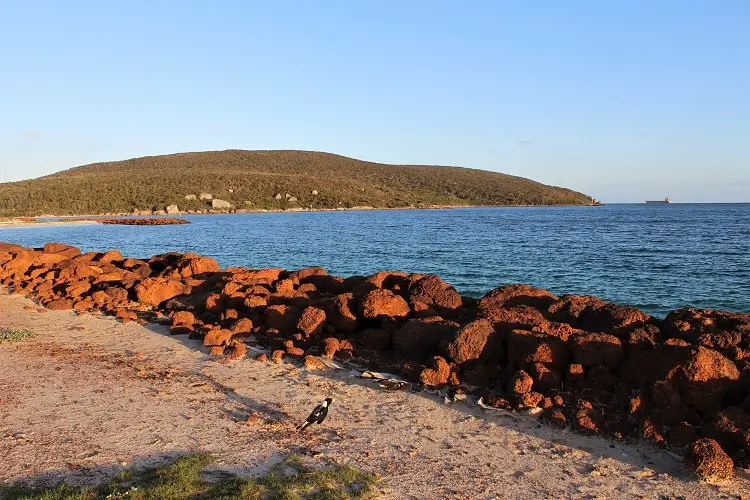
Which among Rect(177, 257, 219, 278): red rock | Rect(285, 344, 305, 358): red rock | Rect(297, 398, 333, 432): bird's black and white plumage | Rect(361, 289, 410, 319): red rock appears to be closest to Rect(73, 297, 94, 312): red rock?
Rect(177, 257, 219, 278): red rock

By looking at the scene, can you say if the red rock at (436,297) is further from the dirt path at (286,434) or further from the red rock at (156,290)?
the red rock at (156,290)

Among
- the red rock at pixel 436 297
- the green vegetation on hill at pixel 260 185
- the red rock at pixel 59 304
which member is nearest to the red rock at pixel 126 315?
the red rock at pixel 59 304

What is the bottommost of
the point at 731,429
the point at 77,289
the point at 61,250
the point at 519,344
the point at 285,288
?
the point at 731,429

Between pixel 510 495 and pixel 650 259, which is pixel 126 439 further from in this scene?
pixel 650 259

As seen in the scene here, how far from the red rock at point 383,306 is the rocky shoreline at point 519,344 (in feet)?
0.07

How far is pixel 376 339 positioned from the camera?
10.3m

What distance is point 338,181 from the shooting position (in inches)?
5428

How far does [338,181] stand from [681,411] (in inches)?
5237

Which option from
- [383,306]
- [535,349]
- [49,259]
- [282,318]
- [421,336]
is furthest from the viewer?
[49,259]

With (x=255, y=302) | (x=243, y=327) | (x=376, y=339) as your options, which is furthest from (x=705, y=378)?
(x=255, y=302)

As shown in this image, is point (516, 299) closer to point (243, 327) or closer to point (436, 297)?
point (436, 297)

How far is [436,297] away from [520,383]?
402 centimetres

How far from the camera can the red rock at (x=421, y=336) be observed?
959cm

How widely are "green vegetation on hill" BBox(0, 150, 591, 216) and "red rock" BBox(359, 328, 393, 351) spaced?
92344 millimetres
